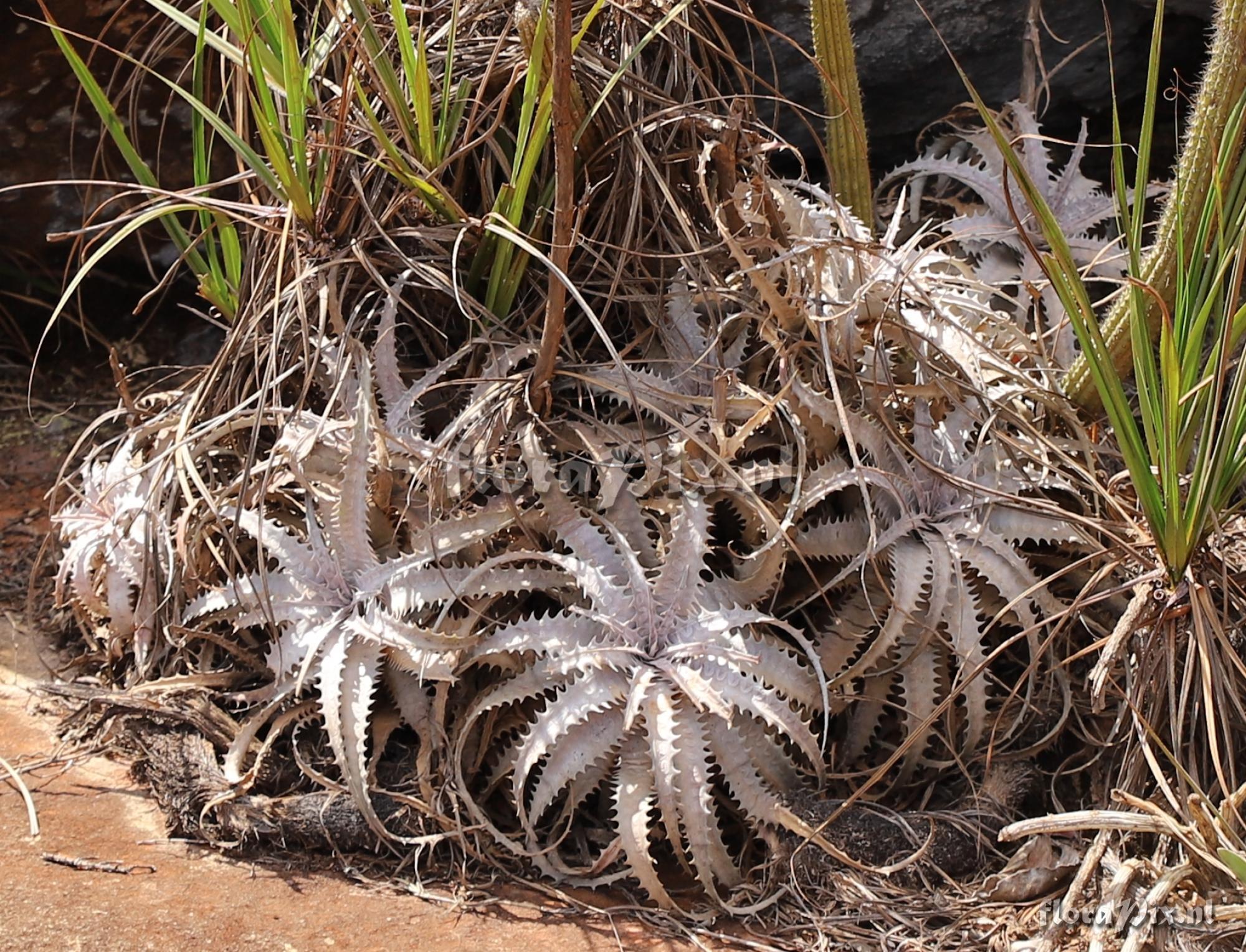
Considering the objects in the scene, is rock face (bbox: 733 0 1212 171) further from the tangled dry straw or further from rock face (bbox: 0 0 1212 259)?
the tangled dry straw

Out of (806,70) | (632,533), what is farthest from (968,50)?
(632,533)

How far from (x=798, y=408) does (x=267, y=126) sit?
2.91 ft

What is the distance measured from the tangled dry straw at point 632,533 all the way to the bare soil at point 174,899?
10 centimetres

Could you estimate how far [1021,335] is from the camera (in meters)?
2.03

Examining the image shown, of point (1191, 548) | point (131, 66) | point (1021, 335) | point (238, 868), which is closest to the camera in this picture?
point (1191, 548)

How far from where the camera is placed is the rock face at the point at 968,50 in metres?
2.70

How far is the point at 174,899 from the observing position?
60.7 inches

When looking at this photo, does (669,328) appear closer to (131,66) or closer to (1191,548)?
(1191,548)

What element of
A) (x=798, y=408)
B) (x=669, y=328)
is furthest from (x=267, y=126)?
(x=798, y=408)

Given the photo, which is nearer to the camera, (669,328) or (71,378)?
(669,328)

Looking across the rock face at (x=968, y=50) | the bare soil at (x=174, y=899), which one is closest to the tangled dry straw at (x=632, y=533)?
the bare soil at (x=174, y=899)

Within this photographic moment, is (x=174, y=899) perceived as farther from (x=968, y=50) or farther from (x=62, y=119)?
(x=968, y=50)

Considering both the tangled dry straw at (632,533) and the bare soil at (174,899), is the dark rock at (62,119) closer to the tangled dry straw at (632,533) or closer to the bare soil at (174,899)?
the tangled dry straw at (632,533)

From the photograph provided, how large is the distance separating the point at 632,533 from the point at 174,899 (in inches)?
30.6
